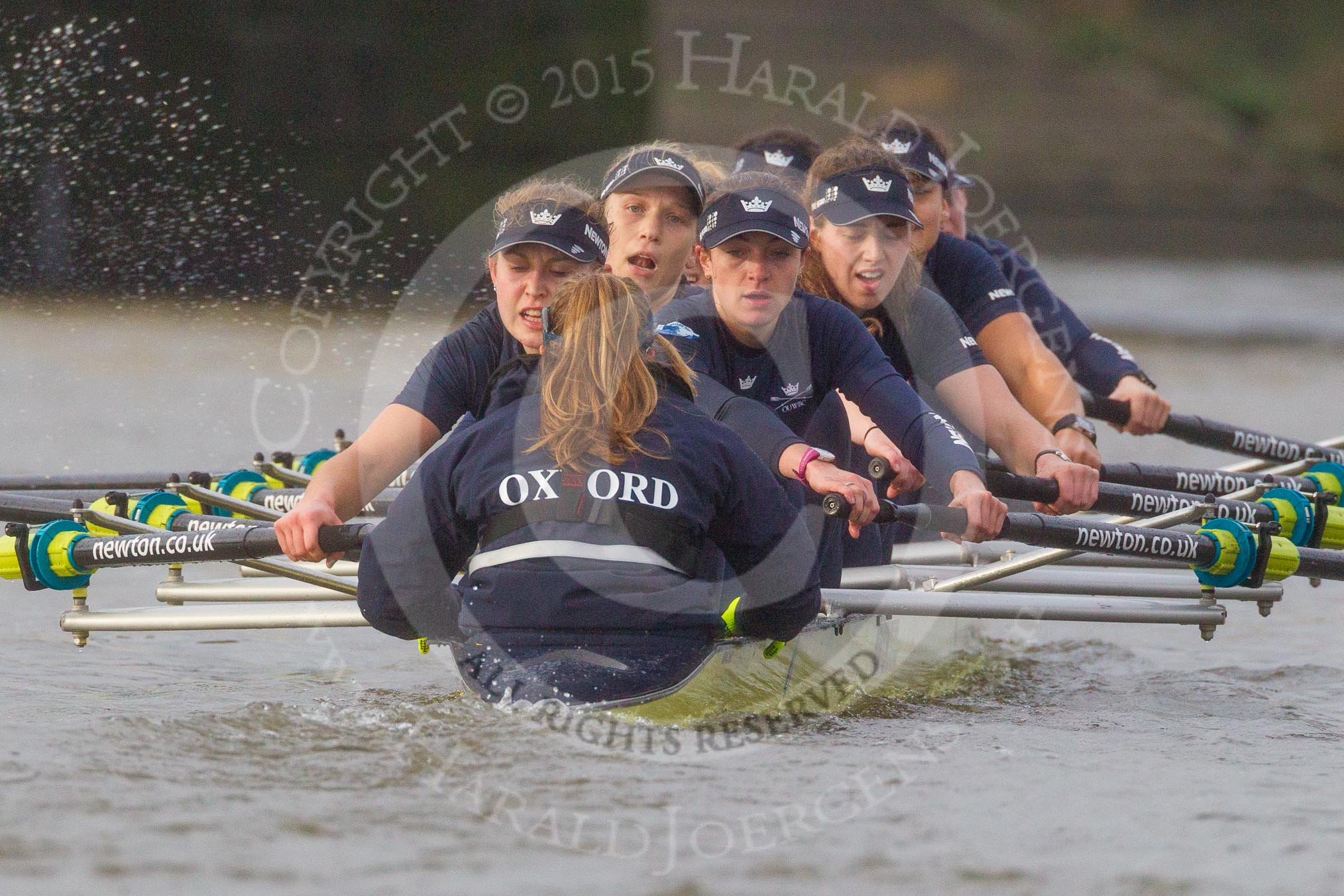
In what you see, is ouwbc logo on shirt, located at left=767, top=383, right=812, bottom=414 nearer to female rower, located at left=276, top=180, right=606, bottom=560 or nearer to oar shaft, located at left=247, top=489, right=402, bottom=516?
female rower, located at left=276, top=180, right=606, bottom=560

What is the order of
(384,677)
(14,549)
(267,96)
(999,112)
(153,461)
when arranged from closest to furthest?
(14,549), (384,677), (153,461), (267,96), (999,112)

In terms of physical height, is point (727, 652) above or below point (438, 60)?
below

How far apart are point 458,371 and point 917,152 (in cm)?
213

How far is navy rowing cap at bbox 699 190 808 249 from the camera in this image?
4.46 meters

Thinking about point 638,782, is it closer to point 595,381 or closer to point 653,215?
point 595,381

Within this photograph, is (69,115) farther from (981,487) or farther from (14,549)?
(981,487)

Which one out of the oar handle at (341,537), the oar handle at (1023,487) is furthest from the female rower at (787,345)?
the oar handle at (341,537)

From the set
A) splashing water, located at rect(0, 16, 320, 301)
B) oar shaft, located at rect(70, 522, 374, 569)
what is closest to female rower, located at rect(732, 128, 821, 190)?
oar shaft, located at rect(70, 522, 374, 569)

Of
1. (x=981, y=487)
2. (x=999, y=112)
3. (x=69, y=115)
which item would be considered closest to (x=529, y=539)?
(x=981, y=487)

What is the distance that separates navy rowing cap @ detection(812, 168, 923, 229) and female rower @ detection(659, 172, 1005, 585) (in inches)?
13.5

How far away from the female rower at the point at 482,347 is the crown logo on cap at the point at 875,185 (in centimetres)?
91

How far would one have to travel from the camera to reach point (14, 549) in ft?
16.0

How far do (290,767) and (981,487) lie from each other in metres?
1.86

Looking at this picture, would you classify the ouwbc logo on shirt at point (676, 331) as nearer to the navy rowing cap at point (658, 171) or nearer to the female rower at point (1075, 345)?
the navy rowing cap at point (658, 171)
